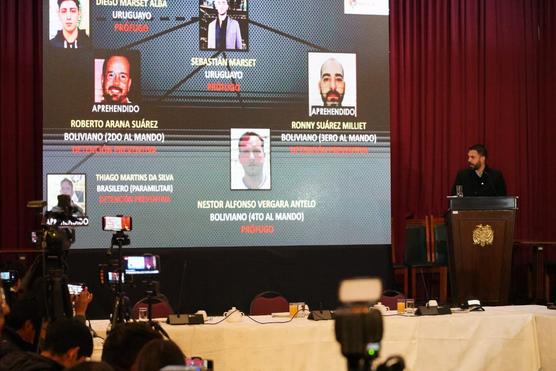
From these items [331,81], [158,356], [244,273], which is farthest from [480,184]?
[158,356]

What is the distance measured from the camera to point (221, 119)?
26.0 feet

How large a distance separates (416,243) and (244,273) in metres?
1.90

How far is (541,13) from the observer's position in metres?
9.81

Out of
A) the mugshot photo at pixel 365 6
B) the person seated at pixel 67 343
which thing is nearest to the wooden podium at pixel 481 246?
the mugshot photo at pixel 365 6

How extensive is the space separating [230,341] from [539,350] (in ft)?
6.93

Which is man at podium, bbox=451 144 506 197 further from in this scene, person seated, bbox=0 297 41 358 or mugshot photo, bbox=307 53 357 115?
person seated, bbox=0 297 41 358

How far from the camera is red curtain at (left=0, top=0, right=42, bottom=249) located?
27.6 feet

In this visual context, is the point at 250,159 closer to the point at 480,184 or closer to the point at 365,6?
the point at 365,6

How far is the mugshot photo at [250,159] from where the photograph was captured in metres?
7.95

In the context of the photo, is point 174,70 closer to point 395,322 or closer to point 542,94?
point 395,322

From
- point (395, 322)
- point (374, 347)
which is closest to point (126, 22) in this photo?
point (395, 322)

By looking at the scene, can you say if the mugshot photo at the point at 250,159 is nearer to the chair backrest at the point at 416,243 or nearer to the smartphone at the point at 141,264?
the chair backrest at the point at 416,243

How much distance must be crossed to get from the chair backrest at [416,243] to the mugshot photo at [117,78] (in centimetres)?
320

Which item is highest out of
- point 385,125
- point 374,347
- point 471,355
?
point 385,125
